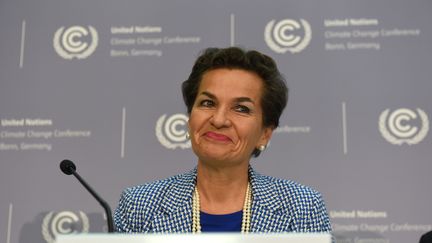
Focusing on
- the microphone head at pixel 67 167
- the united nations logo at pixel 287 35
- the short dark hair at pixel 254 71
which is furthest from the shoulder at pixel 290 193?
the united nations logo at pixel 287 35

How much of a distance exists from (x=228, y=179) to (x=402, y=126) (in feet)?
3.94

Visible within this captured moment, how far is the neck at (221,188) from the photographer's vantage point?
163 centimetres

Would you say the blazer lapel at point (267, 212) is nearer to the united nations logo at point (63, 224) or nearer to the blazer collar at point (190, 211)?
the blazer collar at point (190, 211)

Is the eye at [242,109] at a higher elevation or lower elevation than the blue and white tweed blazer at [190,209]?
higher

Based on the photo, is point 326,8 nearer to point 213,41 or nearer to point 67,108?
point 213,41

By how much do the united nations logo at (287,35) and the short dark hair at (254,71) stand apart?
98 cm

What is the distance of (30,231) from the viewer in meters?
2.62

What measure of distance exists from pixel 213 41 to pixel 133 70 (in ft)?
1.33

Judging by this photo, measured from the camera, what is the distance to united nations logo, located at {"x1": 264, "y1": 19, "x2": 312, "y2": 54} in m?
Answer: 2.68

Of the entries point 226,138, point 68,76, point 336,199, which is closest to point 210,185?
point 226,138

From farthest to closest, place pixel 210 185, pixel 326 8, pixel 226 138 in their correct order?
pixel 326 8 → pixel 210 185 → pixel 226 138

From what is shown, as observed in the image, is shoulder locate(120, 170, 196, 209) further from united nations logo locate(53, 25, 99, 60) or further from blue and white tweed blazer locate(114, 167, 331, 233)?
united nations logo locate(53, 25, 99, 60)

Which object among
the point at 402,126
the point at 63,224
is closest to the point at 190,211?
the point at 63,224

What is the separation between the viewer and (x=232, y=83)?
160cm
